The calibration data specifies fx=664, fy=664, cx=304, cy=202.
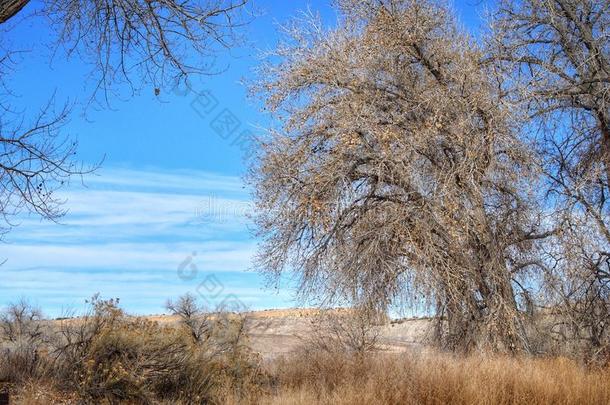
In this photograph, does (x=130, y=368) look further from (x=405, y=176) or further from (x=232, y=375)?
(x=405, y=176)

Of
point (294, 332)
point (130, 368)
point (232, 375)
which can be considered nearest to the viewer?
point (130, 368)

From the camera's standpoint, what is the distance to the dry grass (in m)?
10.2

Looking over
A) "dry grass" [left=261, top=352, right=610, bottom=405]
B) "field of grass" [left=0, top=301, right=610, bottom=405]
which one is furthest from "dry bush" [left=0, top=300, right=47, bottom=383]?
"dry grass" [left=261, top=352, right=610, bottom=405]

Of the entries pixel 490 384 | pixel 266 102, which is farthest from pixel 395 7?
pixel 490 384

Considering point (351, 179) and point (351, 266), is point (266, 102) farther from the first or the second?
point (351, 266)

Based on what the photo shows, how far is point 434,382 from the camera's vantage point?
10609mm

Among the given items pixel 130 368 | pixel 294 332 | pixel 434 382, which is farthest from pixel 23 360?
pixel 294 332

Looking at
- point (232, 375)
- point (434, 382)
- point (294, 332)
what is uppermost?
point (294, 332)

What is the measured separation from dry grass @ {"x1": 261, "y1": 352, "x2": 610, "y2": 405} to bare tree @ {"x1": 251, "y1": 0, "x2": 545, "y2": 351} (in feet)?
8.96

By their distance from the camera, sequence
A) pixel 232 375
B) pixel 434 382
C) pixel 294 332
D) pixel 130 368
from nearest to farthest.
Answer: pixel 434 382, pixel 130 368, pixel 232 375, pixel 294 332

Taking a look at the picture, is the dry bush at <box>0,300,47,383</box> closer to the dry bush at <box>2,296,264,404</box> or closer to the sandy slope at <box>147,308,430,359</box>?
the dry bush at <box>2,296,264,404</box>

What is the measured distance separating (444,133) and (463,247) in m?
2.81

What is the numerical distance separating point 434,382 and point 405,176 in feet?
19.8

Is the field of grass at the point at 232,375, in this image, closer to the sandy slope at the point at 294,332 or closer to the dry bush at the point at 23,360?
the dry bush at the point at 23,360
